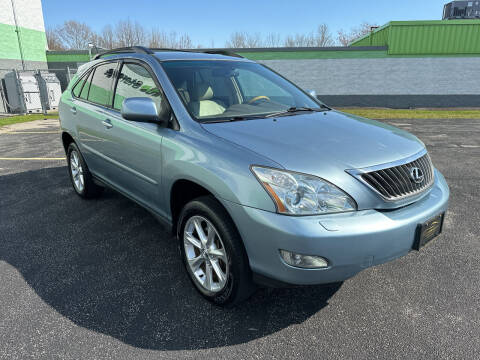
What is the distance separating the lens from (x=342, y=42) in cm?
5650

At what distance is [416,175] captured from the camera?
237cm

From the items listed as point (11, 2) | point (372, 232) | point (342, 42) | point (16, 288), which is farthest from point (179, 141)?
point (342, 42)

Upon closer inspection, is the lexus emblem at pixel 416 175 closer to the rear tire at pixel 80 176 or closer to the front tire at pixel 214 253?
the front tire at pixel 214 253

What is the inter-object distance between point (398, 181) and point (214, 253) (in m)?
1.30

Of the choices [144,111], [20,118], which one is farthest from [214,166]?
[20,118]

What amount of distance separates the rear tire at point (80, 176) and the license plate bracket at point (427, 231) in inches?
151

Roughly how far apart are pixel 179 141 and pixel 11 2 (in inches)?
983

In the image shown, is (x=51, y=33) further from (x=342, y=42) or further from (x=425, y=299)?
(x=425, y=299)

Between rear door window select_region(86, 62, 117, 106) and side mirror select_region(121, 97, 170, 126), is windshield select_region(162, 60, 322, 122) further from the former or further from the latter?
rear door window select_region(86, 62, 117, 106)

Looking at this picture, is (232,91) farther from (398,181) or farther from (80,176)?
(80,176)

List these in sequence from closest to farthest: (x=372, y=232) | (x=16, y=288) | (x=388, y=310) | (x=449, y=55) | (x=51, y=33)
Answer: (x=372, y=232)
(x=388, y=310)
(x=16, y=288)
(x=449, y=55)
(x=51, y=33)

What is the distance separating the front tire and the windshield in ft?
2.48

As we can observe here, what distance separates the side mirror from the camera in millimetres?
2736

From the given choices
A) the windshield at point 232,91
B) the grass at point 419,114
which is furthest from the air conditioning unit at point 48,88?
the windshield at point 232,91
